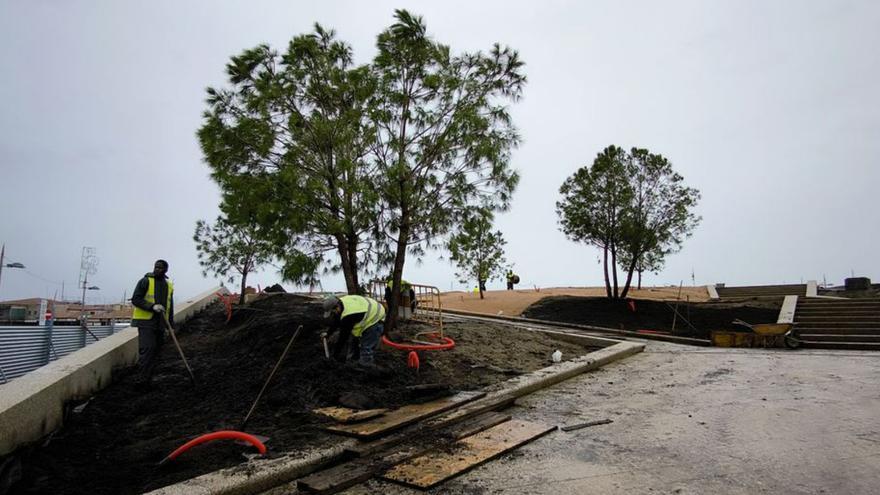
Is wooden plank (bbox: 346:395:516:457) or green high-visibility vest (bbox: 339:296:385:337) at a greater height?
green high-visibility vest (bbox: 339:296:385:337)

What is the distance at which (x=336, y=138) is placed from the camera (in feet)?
31.1

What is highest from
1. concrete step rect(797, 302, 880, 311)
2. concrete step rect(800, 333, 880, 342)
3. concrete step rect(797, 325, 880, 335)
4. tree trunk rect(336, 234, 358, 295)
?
tree trunk rect(336, 234, 358, 295)

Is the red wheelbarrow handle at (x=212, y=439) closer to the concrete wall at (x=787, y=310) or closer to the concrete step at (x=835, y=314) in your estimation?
the concrete wall at (x=787, y=310)

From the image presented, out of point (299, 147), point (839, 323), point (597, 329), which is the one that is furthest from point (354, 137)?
point (839, 323)

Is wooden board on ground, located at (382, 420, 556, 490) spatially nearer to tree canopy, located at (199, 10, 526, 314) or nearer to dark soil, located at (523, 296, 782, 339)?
tree canopy, located at (199, 10, 526, 314)

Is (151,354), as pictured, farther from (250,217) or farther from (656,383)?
(656,383)

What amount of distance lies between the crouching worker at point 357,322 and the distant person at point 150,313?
2.76 meters

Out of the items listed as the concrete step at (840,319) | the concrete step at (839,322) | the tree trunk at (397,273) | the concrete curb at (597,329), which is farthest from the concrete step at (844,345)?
the tree trunk at (397,273)

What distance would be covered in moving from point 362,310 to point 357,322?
21cm

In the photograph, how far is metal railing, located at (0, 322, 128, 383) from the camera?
30.0 feet

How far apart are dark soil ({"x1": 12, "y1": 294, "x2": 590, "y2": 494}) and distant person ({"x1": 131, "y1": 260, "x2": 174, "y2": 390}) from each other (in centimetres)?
35

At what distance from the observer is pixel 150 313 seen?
7.90 metres

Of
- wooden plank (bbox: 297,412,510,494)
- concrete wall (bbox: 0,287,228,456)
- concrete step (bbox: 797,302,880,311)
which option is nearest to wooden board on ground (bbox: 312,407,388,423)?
wooden plank (bbox: 297,412,510,494)

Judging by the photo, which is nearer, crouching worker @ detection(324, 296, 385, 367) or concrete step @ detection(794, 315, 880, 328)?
crouching worker @ detection(324, 296, 385, 367)
